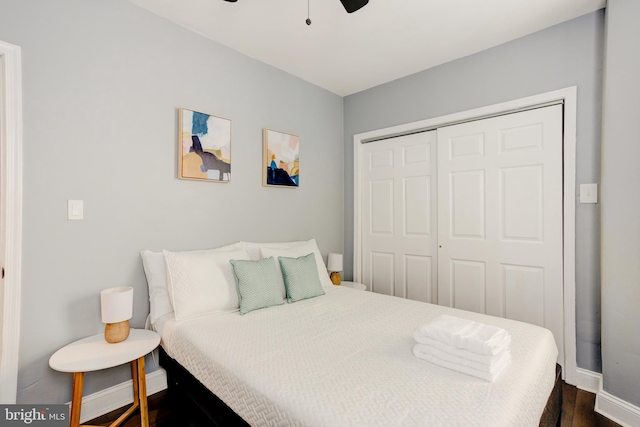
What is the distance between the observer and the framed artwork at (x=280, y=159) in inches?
109

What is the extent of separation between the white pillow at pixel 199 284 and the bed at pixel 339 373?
0.16 ft

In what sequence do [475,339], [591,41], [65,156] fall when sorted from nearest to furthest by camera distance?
[475,339]
[65,156]
[591,41]

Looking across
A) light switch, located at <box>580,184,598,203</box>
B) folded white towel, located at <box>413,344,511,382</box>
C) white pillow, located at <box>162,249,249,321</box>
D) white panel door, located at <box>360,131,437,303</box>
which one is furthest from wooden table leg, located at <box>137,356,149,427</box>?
light switch, located at <box>580,184,598,203</box>

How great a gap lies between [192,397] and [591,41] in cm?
335

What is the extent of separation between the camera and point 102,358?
60.5 inches

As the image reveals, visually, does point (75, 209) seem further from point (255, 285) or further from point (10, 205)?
point (255, 285)

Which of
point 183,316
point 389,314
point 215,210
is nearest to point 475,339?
point 389,314

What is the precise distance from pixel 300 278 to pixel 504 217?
67.6 inches

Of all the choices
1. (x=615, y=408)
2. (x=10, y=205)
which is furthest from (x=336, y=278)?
(x=10, y=205)

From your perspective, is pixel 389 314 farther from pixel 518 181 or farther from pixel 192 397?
pixel 518 181

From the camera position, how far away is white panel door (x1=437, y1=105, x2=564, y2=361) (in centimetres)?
228

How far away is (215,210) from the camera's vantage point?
245cm

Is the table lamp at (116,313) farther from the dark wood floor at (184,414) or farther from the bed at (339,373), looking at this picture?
the dark wood floor at (184,414)

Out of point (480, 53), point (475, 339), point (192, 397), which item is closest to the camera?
point (475, 339)
